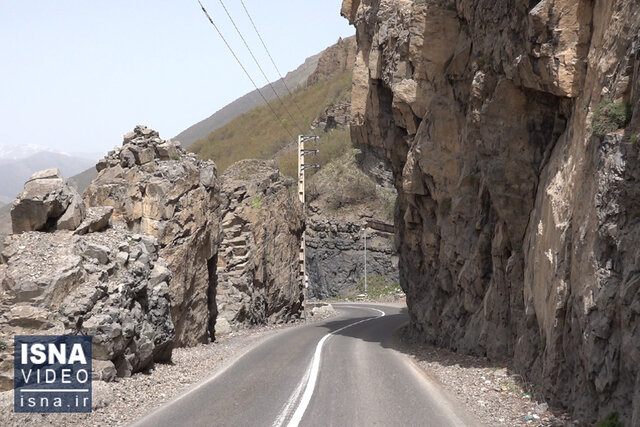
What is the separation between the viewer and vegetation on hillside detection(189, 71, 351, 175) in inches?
3489

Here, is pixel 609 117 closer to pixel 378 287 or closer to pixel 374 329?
pixel 374 329

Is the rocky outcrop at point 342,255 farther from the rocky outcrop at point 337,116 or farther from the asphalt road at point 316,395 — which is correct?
the asphalt road at point 316,395

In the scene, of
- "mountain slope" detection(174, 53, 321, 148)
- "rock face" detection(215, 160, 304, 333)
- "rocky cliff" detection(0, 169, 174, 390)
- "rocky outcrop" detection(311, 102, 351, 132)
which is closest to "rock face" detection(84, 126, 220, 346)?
"rocky cliff" detection(0, 169, 174, 390)

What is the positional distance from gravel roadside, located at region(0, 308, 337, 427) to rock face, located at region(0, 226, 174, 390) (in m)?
0.43

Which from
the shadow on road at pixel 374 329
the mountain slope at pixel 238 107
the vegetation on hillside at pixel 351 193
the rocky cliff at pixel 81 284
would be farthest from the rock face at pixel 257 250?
the mountain slope at pixel 238 107

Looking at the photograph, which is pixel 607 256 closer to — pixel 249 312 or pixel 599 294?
pixel 599 294

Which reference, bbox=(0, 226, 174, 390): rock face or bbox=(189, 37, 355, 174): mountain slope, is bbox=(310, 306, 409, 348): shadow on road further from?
bbox=(189, 37, 355, 174): mountain slope

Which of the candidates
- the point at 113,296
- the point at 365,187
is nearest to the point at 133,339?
the point at 113,296

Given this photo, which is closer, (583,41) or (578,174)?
(578,174)

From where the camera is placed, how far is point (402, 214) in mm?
28234

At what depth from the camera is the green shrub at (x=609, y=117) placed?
9242 millimetres

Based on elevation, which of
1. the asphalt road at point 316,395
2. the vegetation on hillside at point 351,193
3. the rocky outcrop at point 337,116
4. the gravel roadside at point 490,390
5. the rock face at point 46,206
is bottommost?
the gravel roadside at point 490,390

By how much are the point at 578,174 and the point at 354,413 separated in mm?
5250

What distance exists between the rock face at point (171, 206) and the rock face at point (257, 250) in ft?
18.8
